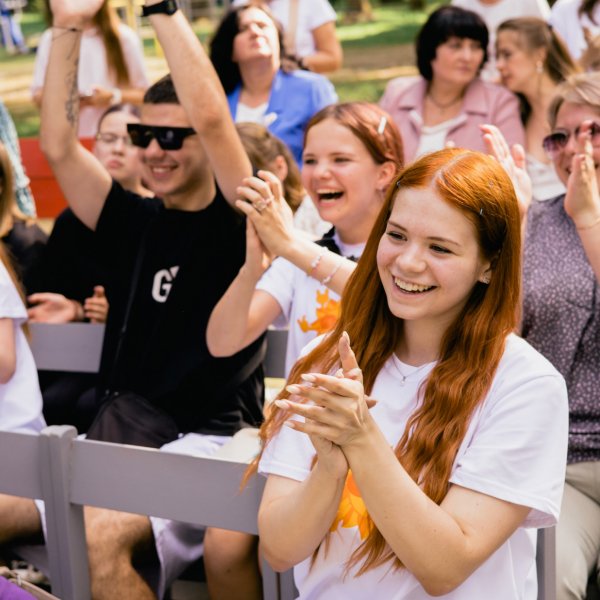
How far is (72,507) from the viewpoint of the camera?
219 centimetres

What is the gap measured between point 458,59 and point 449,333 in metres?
2.72

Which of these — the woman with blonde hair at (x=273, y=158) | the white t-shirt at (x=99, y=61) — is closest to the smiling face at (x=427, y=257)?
the woman with blonde hair at (x=273, y=158)

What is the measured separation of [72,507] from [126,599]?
0.29 metres

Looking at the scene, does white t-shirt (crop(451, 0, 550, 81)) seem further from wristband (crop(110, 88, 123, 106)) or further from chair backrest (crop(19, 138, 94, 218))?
chair backrest (crop(19, 138, 94, 218))

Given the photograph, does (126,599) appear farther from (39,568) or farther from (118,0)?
(118,0)

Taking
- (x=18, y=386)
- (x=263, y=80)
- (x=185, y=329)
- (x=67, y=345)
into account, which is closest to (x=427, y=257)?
(x=185, y=329)

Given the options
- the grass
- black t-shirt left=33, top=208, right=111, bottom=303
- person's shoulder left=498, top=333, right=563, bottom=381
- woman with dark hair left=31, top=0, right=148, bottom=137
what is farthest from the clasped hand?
the grass

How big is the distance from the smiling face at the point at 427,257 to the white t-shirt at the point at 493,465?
14 centimetres

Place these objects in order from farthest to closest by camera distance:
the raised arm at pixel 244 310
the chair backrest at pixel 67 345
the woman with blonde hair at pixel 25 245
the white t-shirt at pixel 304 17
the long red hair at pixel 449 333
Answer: the white t-shirt at pixel 304 17
the woman with blonde hair at pixel 25 245
the chair backrest at pixel 67 345
the raised arm at pixel 244 310
the long red hair at pixel 449 333

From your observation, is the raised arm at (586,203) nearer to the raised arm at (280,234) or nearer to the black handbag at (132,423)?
A: the raised arm at (280,234)

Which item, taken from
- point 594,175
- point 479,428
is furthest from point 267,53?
point 479,428

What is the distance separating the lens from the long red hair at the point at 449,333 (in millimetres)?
1627

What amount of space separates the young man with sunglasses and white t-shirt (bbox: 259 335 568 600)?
867 mm

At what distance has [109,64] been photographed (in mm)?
5160
